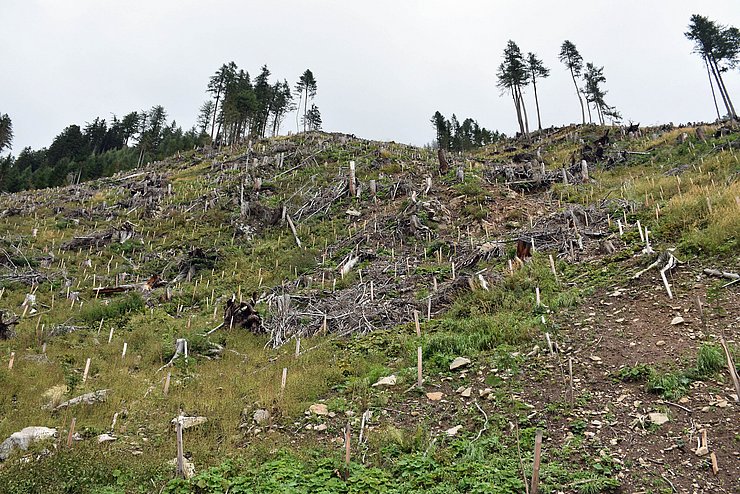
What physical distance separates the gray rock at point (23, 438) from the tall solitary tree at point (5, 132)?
176ft

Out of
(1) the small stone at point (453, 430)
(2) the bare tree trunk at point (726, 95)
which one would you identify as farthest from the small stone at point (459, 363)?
(2) the bare tree trunk at point (726, 95)

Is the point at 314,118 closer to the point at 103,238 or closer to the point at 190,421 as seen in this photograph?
the point at 103,238

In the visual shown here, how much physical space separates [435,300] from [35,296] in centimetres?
1513

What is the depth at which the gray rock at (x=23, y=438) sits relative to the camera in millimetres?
5794

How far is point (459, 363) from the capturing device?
7.48 meters

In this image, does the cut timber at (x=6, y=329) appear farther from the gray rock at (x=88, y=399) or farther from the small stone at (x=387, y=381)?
the small stone at (x=387, y=381)

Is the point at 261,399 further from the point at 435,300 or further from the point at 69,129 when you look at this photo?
the point at 69,129

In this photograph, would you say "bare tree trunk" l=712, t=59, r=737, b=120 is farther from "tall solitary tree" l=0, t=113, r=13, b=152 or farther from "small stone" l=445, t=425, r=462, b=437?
"tall solitary tree" l=0, t=113, r=13, b=152

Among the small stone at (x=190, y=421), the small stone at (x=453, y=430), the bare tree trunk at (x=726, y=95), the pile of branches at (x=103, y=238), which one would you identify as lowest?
the small stone at (x=453, y=430)

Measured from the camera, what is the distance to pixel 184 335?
11539mm

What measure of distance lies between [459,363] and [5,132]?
58.5 metres

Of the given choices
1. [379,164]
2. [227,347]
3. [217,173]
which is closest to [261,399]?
[227,347]

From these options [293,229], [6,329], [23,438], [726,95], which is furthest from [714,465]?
[726,95]

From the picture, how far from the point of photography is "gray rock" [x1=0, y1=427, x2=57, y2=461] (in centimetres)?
579
